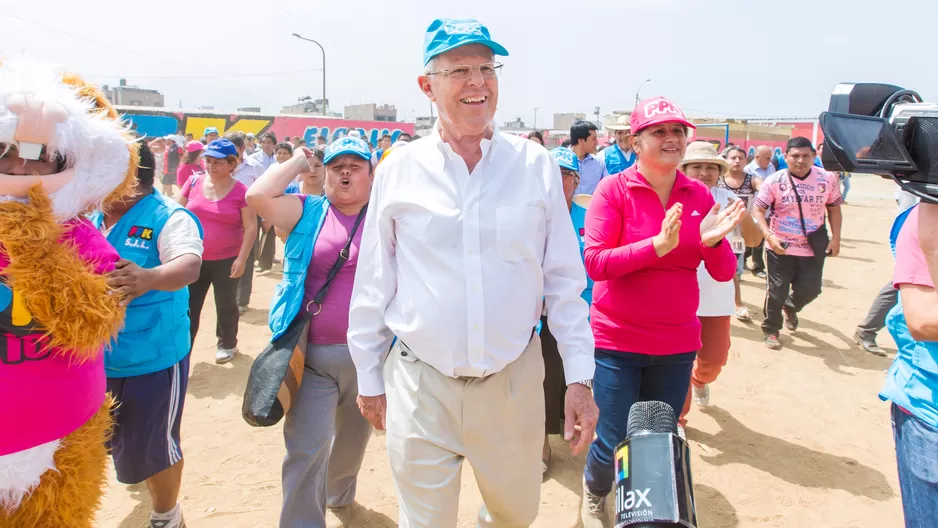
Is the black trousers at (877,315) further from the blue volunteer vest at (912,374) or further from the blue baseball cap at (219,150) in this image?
the blue baseball cap at (219,150)

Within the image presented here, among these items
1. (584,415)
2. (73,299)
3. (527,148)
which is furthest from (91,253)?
(584,415)

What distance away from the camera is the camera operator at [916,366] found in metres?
1.56

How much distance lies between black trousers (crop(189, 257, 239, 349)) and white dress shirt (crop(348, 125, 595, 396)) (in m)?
3.23

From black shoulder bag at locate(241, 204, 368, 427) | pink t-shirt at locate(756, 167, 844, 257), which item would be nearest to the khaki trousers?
black shoulder bag at locate(241, 204, 368, 427)

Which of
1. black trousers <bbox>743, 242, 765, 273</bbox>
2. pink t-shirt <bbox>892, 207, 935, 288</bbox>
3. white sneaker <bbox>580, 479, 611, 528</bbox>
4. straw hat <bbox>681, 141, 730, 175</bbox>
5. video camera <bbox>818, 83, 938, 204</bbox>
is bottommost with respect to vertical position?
white sneaker <bbox>580, 479, 611, 528</bbox>

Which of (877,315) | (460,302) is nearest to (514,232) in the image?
(460,302)

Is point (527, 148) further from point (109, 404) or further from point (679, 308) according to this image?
point (109, 404)

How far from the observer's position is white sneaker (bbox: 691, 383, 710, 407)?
438cm

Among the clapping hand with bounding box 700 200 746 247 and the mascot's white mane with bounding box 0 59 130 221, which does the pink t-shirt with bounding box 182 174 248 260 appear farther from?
the clapping hand with bounding box 700 200 746 247

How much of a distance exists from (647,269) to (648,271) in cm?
1

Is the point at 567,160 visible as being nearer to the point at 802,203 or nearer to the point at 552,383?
the point at 552,383

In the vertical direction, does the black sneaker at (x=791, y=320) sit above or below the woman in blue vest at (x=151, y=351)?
below

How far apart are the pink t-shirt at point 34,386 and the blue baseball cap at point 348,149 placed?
114cm

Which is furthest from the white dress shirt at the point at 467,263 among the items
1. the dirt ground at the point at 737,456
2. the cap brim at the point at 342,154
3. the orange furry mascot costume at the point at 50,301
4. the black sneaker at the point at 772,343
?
the black sneaker at the point at 772,343
